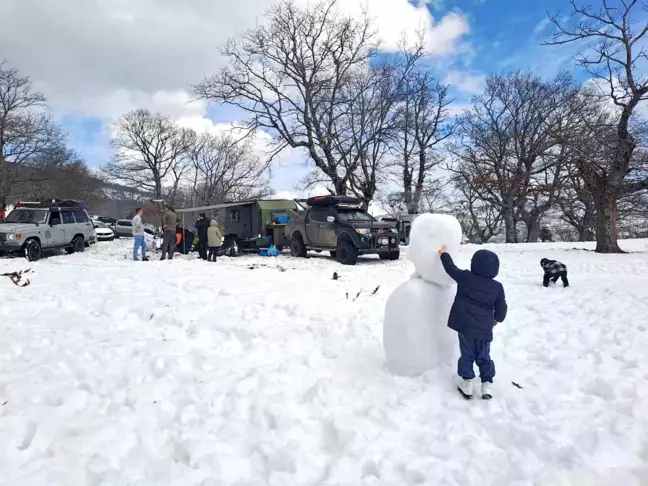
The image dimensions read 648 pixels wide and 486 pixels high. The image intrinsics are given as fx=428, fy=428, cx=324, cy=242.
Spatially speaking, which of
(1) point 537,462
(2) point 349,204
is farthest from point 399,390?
(2) point 349,204

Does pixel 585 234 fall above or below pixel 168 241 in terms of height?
above

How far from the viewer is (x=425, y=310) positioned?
4203 mm

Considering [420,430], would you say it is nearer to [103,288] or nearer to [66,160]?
[103,288]

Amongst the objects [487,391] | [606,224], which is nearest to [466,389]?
[487,391]

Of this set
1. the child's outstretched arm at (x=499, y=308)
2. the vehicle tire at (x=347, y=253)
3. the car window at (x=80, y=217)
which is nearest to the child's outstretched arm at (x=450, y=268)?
the child's outstretched arm at (x=499, y=308)

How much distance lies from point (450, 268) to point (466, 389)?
3.61 feet

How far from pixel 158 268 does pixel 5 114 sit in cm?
2758

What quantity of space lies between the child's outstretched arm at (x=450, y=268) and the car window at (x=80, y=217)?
17.3m

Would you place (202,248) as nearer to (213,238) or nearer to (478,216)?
(213,238)

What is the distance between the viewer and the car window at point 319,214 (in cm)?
1470

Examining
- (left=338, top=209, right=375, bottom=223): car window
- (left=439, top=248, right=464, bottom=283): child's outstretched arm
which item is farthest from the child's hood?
(left=338, top=209, right=375, bottom=223): car window

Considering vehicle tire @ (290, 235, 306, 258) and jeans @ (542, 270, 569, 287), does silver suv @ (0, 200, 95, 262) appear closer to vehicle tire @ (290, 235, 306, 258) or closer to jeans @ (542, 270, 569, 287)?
vehicle tire @ (290, 235, 306, 258)

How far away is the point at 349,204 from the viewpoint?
50.1ft

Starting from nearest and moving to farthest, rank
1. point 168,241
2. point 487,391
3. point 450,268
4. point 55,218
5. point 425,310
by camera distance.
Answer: point 487,391
point 450,268
point 425,310
point 168,241
point 55,218
